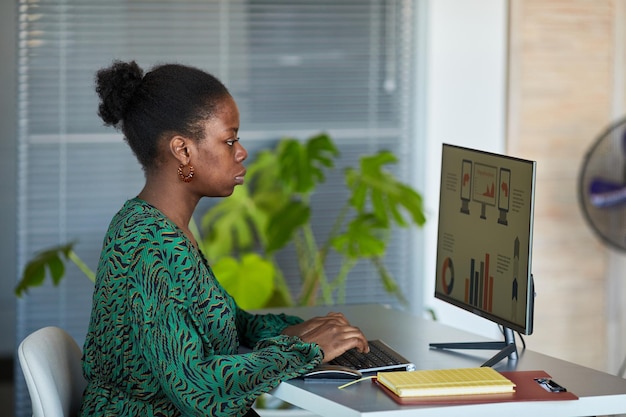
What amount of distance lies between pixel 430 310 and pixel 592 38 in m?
1.34

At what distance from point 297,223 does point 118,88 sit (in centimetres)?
149

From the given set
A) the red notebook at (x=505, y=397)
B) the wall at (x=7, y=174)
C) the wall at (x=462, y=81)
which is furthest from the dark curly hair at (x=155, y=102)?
the wall at (x=462, y=81)

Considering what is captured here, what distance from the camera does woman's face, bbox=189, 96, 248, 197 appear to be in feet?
7.12

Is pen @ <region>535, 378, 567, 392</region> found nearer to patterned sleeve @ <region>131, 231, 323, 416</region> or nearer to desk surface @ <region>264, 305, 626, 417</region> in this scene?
desk surface @ <region>264, 305, 626, 417</region>

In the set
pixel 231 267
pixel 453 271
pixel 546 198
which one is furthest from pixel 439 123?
pixel 453 271

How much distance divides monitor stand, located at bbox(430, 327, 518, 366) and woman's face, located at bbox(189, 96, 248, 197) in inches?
23.7

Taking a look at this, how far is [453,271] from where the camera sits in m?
2.40

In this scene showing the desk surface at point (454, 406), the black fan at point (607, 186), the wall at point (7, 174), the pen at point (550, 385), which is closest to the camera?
the desk surface at point (454, 406)

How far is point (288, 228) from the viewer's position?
11.9 feet

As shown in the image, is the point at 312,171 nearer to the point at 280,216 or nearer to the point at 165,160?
the point at 280,216

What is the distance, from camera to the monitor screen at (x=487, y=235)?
2.12 meters

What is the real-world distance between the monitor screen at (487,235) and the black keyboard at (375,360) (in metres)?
0.23

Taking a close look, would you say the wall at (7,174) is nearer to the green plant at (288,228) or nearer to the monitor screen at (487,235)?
the green plant at (288,228)

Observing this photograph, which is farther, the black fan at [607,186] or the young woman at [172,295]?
the black fan at [607,186]
